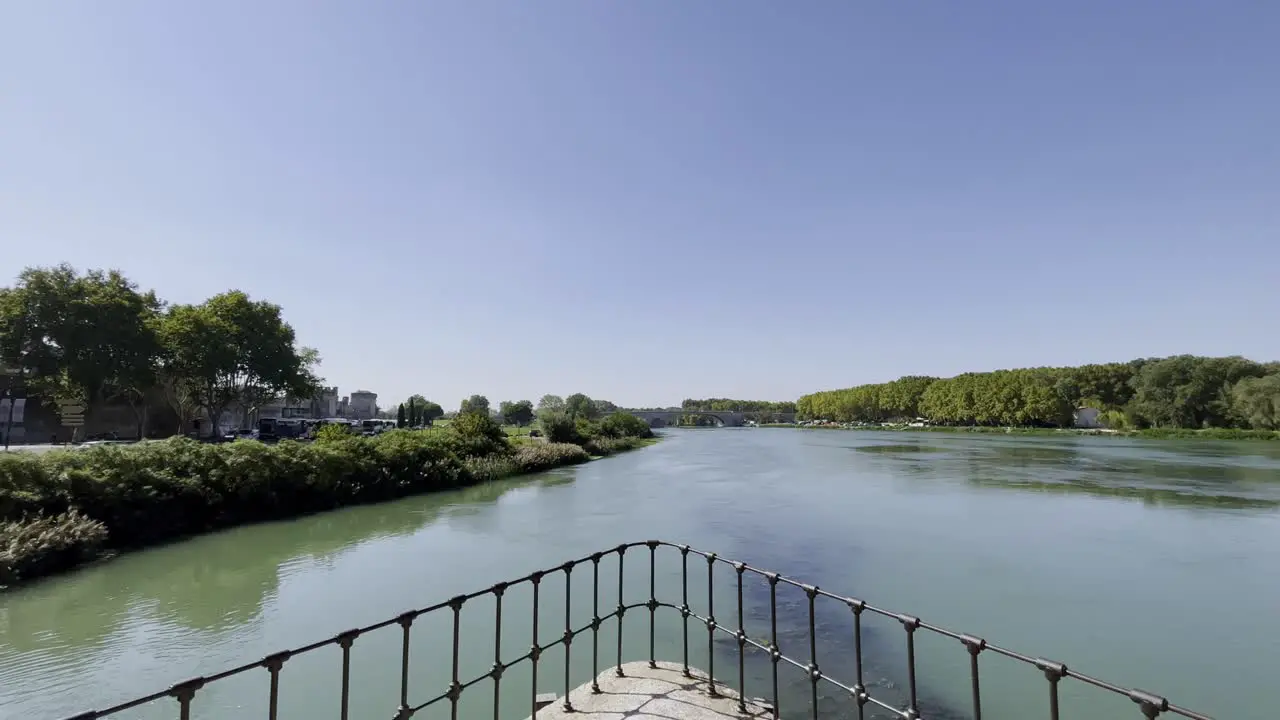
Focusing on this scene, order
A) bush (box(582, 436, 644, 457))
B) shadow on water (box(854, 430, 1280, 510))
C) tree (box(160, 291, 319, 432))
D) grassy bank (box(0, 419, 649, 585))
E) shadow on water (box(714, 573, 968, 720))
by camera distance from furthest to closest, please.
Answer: bush (box(582, 436, 644, 457)) → tree (box(160, 291, 319, 432)) → shadow on water (box(854, 430, 1280, 510)) → grassy bank (box(0, 419, 649, 585)) → shadow on water (box(714, 573, 968, 720))

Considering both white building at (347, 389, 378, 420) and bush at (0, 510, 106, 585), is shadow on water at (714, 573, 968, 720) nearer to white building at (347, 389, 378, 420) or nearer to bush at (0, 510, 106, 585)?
bush at (0, 510, 106, 585)

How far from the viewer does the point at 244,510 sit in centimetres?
1716

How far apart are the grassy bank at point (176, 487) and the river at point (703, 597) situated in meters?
0.86

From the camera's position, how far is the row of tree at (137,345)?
1331 inches

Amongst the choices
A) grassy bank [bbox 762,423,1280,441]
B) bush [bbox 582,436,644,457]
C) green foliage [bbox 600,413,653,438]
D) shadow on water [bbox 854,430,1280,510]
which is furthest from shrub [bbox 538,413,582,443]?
grassy bank [bbox 762,423,1280,441]

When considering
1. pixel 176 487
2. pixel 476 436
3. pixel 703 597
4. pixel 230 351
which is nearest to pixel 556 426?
pixel 476 436

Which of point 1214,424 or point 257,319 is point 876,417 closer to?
point 1214,424

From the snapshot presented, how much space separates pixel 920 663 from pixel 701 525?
10553 millimetres

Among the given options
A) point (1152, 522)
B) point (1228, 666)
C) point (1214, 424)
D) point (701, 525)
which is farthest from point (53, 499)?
point (1214, 424)

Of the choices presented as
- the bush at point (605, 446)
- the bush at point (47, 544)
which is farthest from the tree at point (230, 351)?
the bush at point (47, 544)

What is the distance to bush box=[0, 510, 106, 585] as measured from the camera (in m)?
10.7

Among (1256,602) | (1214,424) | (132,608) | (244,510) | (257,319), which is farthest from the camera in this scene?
(1214,424)

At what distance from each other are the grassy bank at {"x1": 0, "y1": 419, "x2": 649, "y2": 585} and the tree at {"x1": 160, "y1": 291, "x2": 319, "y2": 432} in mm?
19926

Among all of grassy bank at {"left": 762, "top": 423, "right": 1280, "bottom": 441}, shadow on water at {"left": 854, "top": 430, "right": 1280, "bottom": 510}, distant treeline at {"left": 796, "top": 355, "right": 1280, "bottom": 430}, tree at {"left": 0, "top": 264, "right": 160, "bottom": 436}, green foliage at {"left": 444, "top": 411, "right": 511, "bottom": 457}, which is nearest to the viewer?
shadow on water at {"left": 854, "top": 430, "right": 1280, "bottom": 510}
